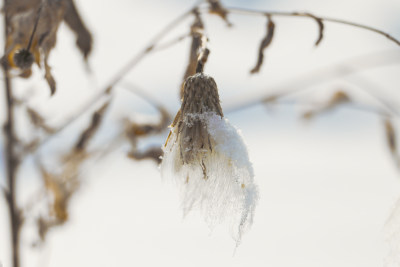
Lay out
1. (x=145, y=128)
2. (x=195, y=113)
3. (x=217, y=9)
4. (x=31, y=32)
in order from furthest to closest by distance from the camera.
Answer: (x=145, y=128), (x=217, y=9), (x=31, y=32), (x=195, y=113)

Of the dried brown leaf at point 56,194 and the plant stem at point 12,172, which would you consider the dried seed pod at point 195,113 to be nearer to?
the plant stem at point 12,172

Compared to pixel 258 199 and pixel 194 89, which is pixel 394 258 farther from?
pixel 194 89

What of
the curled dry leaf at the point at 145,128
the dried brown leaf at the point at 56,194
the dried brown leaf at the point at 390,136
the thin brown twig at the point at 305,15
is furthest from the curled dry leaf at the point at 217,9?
the dried brown leaf at the point at 390,136

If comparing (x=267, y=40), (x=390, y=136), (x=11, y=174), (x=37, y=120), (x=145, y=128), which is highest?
(x=390, y=136)

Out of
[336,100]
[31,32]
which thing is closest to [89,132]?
[31,32]

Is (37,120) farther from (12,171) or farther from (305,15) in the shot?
(305,15)

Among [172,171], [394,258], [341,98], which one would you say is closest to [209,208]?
[172,171]
